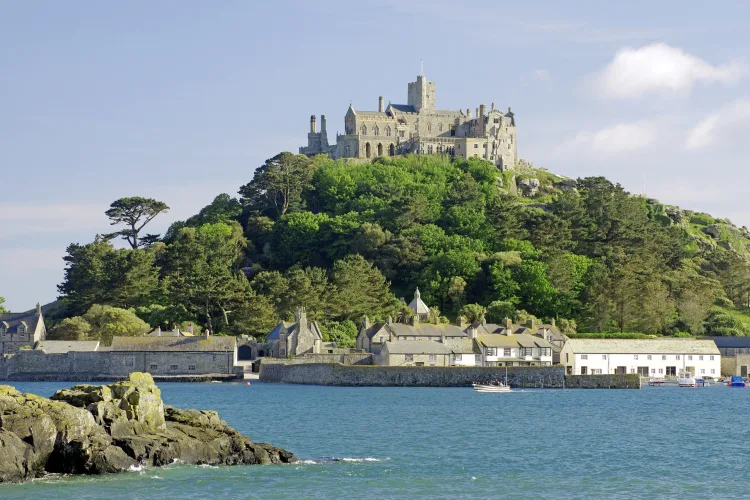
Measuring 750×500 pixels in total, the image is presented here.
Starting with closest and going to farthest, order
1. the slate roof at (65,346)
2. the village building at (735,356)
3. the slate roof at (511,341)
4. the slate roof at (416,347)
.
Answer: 1. the slate roof at (416,347)
2. the slate roof at (511,341)
3. the slate roof at (65,346)
4. the village building at (735,356)

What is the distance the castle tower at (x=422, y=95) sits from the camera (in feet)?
419

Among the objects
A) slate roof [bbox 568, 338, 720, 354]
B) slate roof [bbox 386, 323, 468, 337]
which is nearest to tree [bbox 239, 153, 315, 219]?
slate roof [bbox 386, 323, 468, 337]

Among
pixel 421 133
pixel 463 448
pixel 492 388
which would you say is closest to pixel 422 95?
pixel 421 133

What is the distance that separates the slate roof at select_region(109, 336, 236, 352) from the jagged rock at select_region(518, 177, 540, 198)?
181ft

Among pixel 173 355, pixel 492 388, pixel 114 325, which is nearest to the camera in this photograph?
pixel 492 388

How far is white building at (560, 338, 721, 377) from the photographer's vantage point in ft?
252

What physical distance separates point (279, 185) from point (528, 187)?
2932 centimetres

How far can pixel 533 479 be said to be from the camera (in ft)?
104

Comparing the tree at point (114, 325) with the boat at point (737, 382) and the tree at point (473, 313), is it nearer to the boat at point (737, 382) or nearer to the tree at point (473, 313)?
the tree at point (473, 313)

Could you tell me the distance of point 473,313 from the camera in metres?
84.8

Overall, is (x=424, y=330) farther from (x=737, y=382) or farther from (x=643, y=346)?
(x=737, y=382)

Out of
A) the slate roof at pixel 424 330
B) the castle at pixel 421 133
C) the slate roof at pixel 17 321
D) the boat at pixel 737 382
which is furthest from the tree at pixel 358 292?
the castle at pixel 421 133

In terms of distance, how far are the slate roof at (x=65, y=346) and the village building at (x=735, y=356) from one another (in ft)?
144

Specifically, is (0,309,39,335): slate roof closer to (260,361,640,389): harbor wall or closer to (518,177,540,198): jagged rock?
(260,361,640,389): harbor wall
